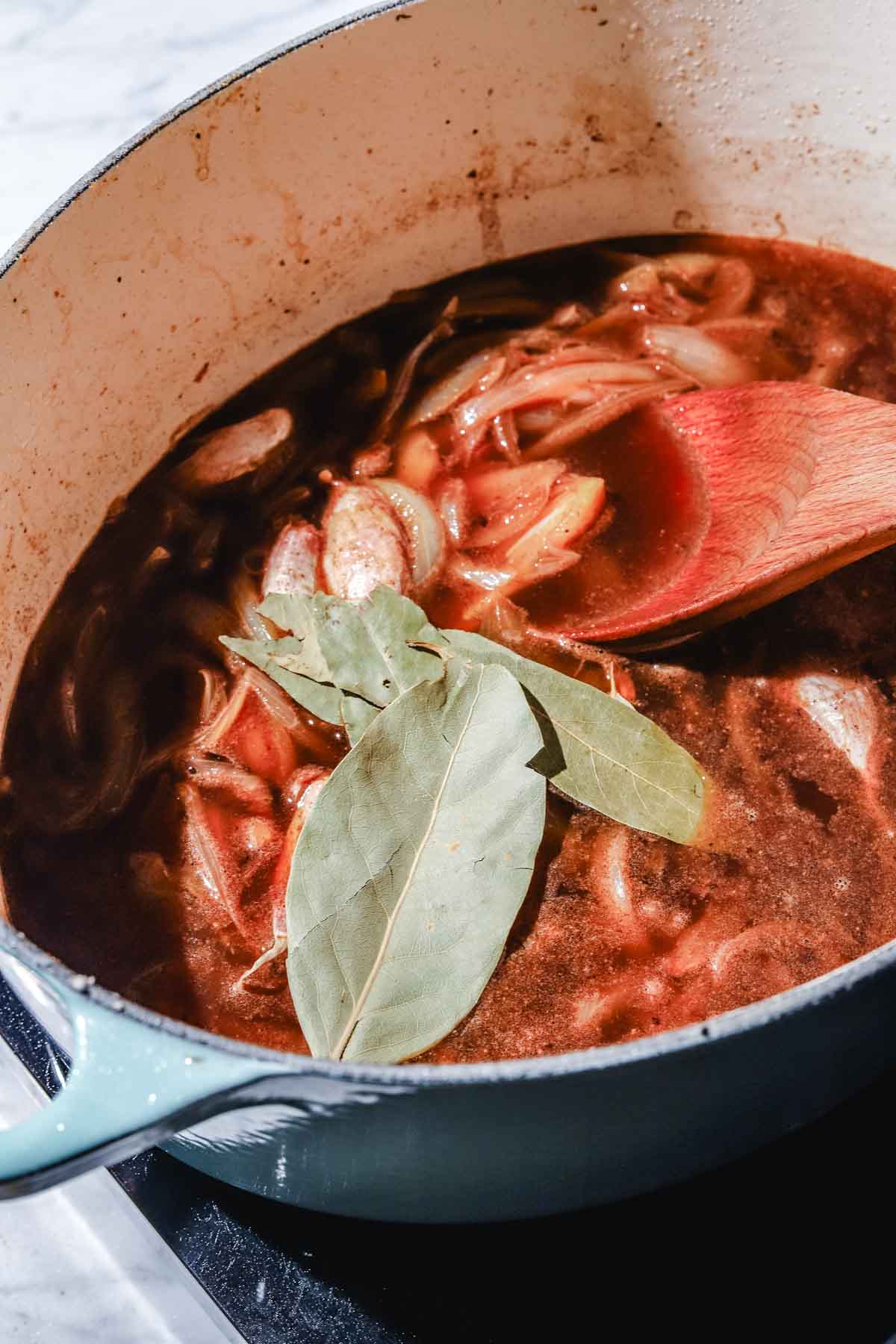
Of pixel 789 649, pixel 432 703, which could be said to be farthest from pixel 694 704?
pixel 432 703

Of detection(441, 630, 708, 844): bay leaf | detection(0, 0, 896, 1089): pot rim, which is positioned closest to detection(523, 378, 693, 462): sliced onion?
detection(441, 630, 708, 844): bay leaf

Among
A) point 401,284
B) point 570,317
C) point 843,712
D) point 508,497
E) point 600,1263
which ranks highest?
point 401,284

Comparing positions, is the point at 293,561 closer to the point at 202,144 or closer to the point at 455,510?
the point at 455,510

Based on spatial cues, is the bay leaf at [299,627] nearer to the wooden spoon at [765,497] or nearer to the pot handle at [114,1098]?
the wooden spoon at [765,497]

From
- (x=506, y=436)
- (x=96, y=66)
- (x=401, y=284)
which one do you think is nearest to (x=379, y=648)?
(x=506, y=436)

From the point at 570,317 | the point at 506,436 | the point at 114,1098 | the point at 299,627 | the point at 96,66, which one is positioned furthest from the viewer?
the point at 96,66

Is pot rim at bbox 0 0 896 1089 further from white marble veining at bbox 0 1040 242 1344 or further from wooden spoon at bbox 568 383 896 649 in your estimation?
wooden spoon at bbox 568 383 896 649
